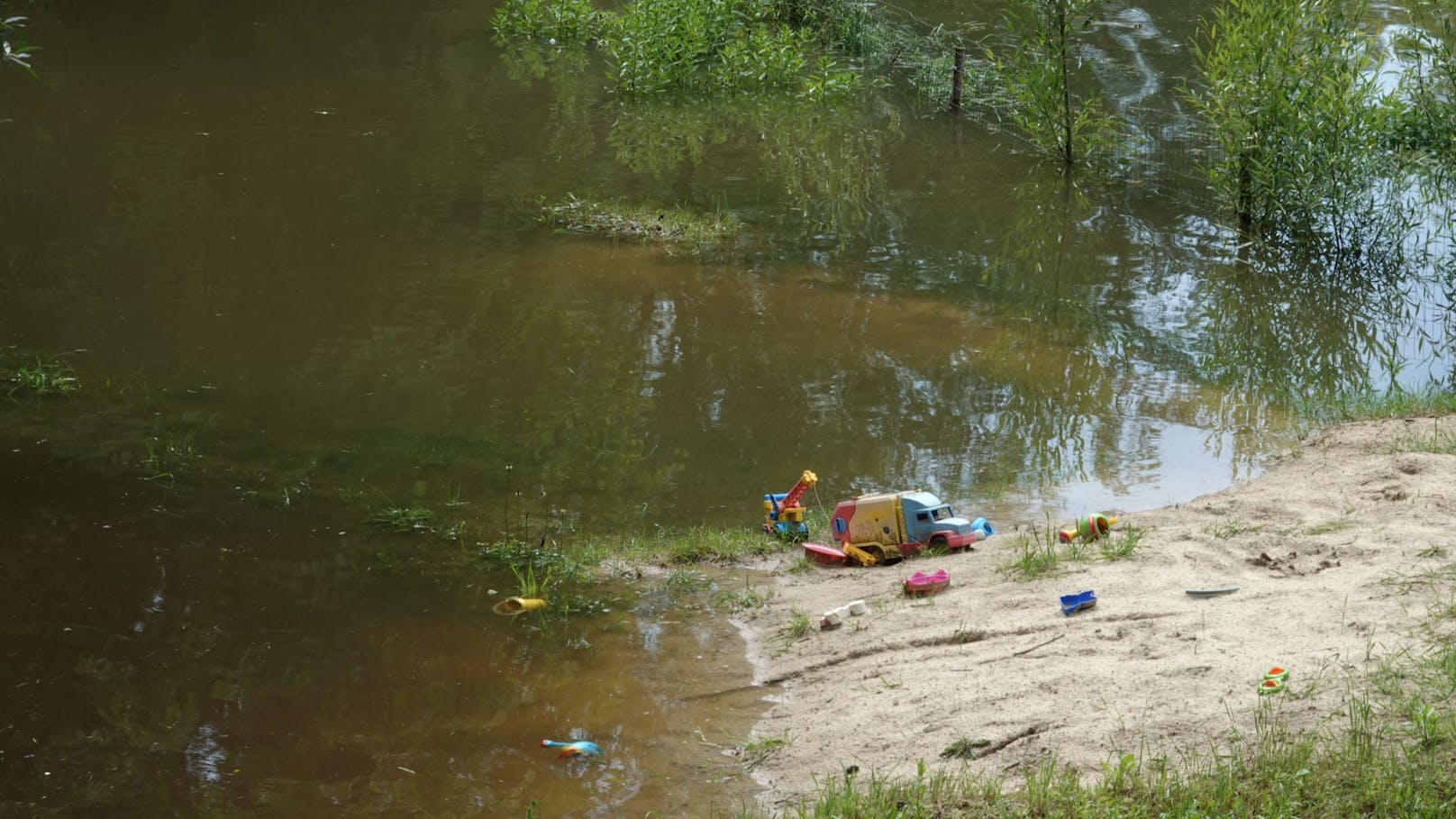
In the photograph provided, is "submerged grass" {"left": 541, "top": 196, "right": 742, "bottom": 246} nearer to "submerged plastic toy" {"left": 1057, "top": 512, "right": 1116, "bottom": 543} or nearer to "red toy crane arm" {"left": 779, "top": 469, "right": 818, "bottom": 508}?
"red toy crane arm" {"left": 779, "top": 469, "right": 818, "bottom": 508}

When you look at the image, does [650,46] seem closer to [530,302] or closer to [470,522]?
[530,302]

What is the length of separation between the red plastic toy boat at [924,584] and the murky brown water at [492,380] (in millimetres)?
884

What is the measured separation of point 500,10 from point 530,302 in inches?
488

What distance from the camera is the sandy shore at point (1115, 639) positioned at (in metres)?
4.50

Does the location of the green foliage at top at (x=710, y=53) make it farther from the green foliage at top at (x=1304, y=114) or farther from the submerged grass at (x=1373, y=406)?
the submerged grass at (x=1373, y=406)

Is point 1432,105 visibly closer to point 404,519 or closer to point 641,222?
point 641,222

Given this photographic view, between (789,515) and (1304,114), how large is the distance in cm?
854

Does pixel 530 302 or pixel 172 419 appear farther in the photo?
pixel 530 302

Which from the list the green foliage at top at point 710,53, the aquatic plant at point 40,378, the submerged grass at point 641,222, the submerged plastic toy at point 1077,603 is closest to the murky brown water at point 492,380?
the aquatic plant at point 40,378

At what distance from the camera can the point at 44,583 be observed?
6.58 meters

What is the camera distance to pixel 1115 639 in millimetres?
5160

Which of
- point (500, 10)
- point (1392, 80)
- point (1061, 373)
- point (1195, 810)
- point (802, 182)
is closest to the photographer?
point (1195, 810)

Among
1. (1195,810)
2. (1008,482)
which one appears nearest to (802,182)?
(1008,482)

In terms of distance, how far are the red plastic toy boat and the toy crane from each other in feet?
3.41
